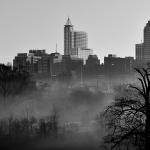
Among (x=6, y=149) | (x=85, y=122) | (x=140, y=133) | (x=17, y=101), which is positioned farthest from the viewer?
(x=17, y=101)

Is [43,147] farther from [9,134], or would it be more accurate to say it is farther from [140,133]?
[140,133]

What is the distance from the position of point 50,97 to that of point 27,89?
3512 millimetres

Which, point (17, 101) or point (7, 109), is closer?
point (7, 109)

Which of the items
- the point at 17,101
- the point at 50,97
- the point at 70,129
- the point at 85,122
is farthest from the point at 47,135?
the point at 50,97

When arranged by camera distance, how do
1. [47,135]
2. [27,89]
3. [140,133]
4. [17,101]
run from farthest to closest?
[27,89] < [17,101] < [47,135] < [140,133]

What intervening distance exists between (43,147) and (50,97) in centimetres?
2550

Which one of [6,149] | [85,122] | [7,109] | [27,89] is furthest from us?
[27,89]

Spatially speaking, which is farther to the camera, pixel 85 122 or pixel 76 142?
pixel 85 122

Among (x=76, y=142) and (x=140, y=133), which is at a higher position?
(x=140, y=133)

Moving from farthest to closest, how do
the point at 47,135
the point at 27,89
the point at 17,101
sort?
the point at 27,89
the point at 17,101
the point at 47,135

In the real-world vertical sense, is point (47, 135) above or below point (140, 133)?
below

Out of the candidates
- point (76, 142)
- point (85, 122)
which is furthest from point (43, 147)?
point (85, 122)

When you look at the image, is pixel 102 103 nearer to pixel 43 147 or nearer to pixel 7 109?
pixel 7 109

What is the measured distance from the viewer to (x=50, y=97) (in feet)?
205
